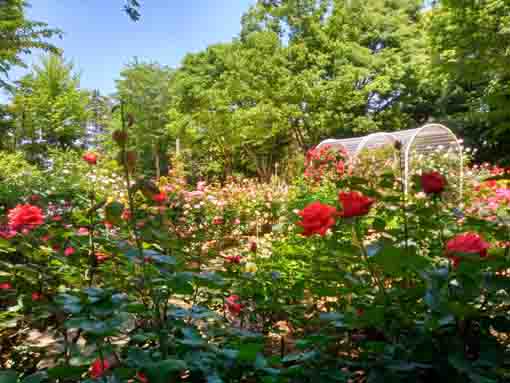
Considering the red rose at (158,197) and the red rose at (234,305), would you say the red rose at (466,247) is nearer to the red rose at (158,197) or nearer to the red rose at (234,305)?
Answer: the red rose at (158,197)

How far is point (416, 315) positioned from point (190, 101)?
14080 millimetres

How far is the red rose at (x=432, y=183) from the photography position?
858 mm

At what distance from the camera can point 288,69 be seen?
12.1m

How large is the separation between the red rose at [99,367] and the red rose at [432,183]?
0.75m

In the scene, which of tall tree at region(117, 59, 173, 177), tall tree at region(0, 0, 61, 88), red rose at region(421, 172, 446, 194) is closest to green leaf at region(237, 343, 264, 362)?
red rose at region(421, 172, 446, 194)

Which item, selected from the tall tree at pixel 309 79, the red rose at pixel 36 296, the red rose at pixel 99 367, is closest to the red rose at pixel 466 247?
the red rose at pixel 99 367

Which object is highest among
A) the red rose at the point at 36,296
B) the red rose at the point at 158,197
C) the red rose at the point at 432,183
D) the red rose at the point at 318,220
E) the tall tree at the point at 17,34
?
the tall tree at the point at 17,34

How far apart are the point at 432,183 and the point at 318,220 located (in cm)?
27

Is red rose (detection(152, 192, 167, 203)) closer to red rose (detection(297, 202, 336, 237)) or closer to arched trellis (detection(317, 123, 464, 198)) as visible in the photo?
red rose (detection(297, 202, 336, 237))

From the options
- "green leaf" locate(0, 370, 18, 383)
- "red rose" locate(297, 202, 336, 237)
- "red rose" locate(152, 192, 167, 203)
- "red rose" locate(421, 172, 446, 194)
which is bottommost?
"green leaf" locate(0, 370, 18, 383)

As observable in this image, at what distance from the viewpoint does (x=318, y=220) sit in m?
0.86

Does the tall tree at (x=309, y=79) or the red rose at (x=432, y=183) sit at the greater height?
the tall tree at (x=309, y=79)

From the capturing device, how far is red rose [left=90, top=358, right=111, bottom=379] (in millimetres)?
687

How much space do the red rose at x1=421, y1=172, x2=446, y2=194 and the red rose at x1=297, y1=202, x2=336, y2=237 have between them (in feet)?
0.70
